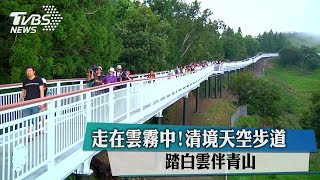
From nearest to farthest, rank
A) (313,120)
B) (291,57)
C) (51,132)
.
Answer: (51,132) → (313,120) → (291,57)

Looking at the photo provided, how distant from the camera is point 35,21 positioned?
14203 mm

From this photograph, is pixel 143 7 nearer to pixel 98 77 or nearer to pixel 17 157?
pixel 98 77

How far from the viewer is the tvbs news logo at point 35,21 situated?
13.5m

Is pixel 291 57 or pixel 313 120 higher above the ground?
pixel 291 57

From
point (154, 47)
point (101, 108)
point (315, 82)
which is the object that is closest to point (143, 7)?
point (154, 47)

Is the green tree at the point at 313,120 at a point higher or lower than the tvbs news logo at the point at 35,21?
lower

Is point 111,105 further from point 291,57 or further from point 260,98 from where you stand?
point 291,57

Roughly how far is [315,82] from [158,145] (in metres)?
95.5

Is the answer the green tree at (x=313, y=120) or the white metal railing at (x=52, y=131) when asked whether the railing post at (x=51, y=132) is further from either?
the green tree at (x=313, y=120)

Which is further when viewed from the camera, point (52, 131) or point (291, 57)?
point (291, 57)

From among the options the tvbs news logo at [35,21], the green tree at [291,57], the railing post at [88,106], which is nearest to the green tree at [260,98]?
the tvbs news logo at [35,21]

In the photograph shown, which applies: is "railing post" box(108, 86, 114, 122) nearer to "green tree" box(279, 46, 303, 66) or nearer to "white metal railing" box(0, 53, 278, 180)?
"white metal railing" box(0, 53, 278, 180)

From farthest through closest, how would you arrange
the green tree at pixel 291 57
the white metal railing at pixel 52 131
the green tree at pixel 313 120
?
the green tree at pixel 291 57, the green tree at pixel 313 120, the white metal railing at pixel 52 131


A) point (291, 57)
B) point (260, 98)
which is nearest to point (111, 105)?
point (260, 98)
